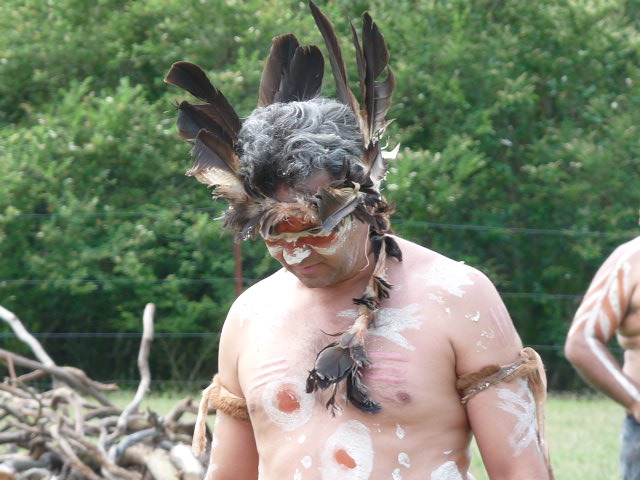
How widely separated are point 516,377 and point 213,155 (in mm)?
866

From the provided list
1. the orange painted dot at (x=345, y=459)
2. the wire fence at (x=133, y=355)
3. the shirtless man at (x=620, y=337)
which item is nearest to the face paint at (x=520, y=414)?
the orange painted dot at (x=345, y=459)

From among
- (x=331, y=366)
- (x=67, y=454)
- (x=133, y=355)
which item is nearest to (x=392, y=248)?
(x=331, y=366)

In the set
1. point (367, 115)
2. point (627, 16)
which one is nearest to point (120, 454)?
point (367, 115)

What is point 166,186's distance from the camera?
34.1 ft

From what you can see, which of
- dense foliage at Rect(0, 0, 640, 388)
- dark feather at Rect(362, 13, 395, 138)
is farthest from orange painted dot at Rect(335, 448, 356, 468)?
dense foliage at Rect(0, 0, 640, 388)

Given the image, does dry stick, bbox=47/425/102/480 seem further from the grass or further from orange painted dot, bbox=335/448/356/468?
Answer: orange painted dot, bbox=335/448/356/468

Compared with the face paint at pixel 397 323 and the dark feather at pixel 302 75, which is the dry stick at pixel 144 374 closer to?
the dark feather at pixel 302 75

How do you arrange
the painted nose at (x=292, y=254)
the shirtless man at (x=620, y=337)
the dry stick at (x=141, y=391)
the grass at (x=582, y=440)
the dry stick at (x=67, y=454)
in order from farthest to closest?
the grass at (x=582, y=440) < the dry stick at (x=141, y=391) < the dry stick at (x=67, y=454) < the shirtless man at (x=620, y=337) < the painted nose at (x=292, y=254)

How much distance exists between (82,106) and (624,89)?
5511 mm

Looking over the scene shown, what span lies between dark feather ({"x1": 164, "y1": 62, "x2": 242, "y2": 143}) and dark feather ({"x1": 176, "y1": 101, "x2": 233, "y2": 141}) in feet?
0.04

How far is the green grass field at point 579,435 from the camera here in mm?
6395

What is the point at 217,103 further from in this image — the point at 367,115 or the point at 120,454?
the point at 120,454

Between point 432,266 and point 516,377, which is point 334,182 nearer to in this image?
point 432,266

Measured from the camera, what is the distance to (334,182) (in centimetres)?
250
